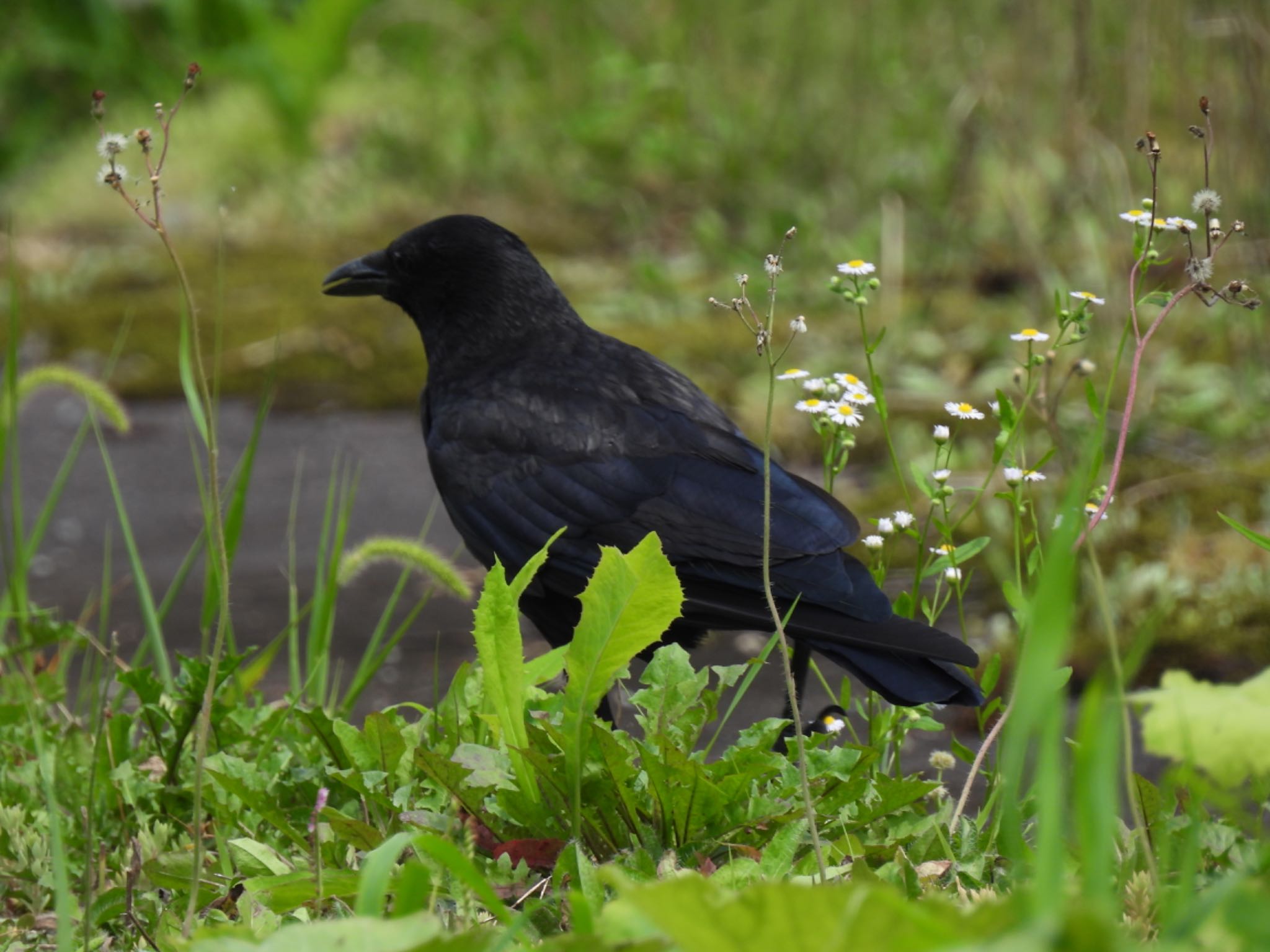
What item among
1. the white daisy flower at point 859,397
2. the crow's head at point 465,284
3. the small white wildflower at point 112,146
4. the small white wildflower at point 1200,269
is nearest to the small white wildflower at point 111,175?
the small white wildflower at point 112,146

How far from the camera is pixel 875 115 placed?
7.51 meters

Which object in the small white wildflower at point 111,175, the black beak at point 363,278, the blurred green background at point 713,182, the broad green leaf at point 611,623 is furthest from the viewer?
the blurred green background at point 713,182

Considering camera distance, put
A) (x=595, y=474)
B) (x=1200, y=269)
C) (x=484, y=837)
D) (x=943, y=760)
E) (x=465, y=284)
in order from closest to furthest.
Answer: (x=1200, y=269) < (x=484, y=837) < (x=943, y=760) < (x=595, y=474) < (x=465, y=284)

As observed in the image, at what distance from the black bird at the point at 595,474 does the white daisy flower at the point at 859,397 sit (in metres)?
0.34

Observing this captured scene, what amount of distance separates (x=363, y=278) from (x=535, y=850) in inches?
77.9

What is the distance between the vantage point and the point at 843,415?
2.24m

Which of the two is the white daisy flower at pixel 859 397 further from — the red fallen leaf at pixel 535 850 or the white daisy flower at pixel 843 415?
the red fallen leaf at pixel 535 850

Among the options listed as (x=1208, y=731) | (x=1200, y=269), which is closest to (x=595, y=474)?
(x=1200, y=269)

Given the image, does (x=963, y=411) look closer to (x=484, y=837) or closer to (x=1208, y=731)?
(x=484, y=837)

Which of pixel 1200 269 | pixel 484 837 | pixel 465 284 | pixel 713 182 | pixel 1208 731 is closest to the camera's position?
pixel 1208 731

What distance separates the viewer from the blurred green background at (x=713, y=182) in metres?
5.03

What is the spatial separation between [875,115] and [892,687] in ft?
18.8

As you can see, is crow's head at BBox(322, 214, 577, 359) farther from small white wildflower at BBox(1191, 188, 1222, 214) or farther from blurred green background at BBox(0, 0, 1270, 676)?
small white wildflower at BBox(1191, 188, 1222, 214)

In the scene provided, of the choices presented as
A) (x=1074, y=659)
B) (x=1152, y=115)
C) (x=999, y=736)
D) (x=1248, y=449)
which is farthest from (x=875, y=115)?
(x=999, y=736)
